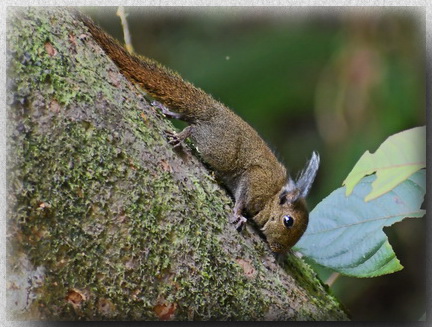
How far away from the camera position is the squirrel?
2.25m

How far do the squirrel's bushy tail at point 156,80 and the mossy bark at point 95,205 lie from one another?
122 mm

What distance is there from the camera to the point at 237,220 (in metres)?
A: 2.12

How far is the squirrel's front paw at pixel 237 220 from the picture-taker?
209 centimetres

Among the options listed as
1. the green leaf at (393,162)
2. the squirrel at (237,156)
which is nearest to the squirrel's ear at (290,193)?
the squirrel at (237,156)

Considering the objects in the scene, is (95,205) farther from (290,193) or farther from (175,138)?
(290,193)

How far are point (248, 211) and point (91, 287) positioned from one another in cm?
76

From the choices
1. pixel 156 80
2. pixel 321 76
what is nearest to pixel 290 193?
pixel 321 76

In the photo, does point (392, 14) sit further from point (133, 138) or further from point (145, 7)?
point (133, 138)

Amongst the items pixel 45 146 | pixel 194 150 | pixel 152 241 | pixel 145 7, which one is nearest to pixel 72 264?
pixel 152 241

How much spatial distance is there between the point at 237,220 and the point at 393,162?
613mm

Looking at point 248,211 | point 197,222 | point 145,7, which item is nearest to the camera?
point 197,222

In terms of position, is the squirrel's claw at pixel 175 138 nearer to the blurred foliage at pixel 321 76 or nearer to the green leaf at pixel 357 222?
the blurred foliage at pixel 321 76

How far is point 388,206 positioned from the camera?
234 cm

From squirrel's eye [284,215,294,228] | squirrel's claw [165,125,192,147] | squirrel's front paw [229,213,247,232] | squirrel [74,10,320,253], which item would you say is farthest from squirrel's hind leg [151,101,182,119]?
squirrel's eye [284,215,294,228]
